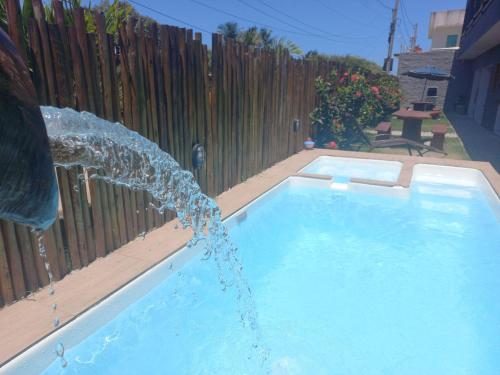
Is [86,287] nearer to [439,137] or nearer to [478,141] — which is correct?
[439,137]

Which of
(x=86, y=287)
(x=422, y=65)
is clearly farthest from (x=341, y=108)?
(x=422, y=65)

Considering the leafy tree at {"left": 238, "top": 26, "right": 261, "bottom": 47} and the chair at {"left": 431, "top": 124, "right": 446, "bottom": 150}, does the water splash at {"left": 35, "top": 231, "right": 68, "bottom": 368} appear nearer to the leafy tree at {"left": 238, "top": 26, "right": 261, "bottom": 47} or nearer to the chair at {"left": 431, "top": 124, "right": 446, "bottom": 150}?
the chair at {"left": 431, "top": 124, "right": 446, "bottom": 150}

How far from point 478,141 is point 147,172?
12558mm

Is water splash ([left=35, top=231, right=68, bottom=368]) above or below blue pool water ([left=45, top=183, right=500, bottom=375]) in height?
above

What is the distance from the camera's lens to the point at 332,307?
4016 millimetres

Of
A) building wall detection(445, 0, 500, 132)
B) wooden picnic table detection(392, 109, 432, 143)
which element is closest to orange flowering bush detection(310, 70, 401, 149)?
wooden picnic table detection(392, 109, 432, 143)

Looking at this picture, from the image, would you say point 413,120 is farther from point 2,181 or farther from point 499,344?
point 2,181

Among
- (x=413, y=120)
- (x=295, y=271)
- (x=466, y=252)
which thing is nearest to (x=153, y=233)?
(x=295, y=271)

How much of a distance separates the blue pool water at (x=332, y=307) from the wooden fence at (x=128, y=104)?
0.84m

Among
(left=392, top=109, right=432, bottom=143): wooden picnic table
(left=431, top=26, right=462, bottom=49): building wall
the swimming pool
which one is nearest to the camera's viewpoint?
the swimming pool

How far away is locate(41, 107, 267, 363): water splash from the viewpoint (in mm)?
1410

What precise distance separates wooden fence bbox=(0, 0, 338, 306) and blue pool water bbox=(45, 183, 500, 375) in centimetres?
84

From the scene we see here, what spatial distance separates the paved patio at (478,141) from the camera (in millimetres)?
10109

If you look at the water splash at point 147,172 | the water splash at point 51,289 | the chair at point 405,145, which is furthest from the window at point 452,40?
the water splash at point 51,289
